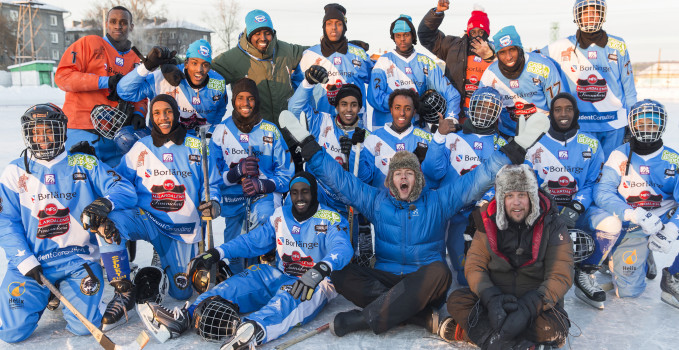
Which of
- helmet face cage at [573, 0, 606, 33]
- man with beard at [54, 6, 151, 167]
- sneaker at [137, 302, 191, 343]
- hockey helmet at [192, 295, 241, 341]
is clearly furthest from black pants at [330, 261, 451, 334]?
helmet face cage at [573, 0, 606, 33]

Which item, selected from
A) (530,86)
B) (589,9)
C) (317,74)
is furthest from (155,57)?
(589,9)

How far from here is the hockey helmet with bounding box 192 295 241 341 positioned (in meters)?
3.53

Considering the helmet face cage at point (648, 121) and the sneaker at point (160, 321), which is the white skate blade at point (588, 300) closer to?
the helmet face cage at point (648, 121)

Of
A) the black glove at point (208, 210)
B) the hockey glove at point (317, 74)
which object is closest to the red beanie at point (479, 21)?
the hockey glove at point (317, 74)

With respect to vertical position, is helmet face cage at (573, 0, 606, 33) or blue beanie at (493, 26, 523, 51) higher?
helmet face cage at (573, 0, 606, 33)

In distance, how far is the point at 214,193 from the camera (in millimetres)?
4516

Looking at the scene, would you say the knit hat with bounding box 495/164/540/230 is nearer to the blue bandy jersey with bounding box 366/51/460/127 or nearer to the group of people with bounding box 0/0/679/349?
the group of people with bounding box 0/0/679/349

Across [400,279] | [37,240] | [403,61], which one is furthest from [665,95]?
[37,240]

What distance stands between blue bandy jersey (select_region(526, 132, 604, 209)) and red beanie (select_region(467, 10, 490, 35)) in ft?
5.98

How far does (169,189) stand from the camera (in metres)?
4.58

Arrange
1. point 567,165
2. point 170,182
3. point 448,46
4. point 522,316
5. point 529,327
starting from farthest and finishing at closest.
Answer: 1. point 448,46
2. point 567,165
3. point 170,182
4. point 529,327
5. point 522,316

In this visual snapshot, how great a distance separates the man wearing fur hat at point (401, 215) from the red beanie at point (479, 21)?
256 cm

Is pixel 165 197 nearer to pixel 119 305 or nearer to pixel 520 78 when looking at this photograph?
pixel 119 305

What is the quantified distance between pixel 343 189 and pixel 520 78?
2334 mm
